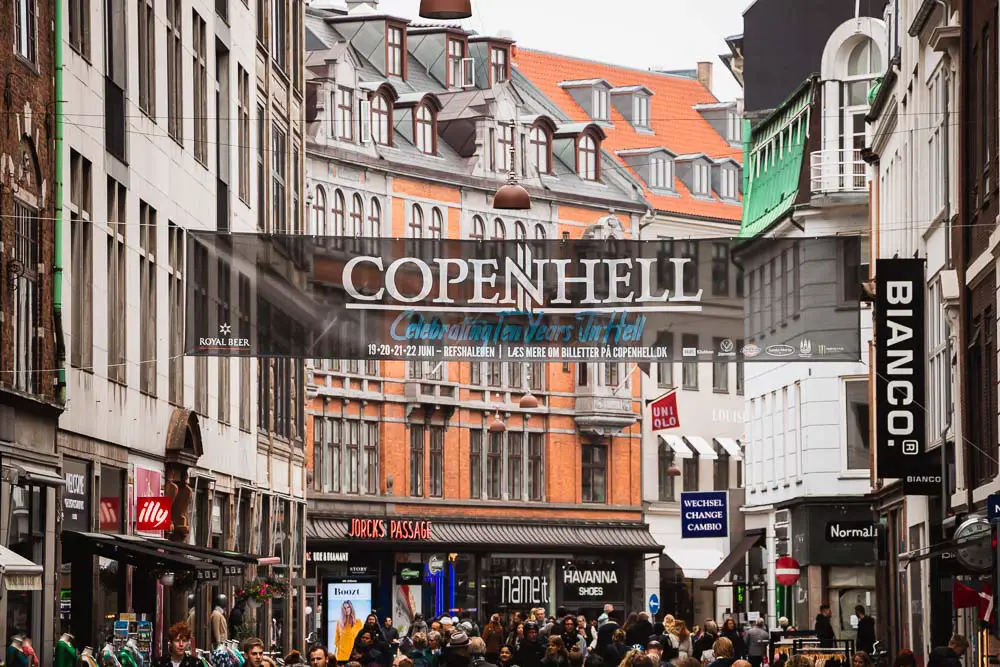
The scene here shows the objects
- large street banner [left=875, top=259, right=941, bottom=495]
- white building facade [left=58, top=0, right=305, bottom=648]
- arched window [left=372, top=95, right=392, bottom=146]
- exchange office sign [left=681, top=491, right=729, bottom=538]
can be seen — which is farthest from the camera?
arched window [left=372, top=95, right=392, bottom=146]

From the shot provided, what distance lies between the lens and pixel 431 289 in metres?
26.9

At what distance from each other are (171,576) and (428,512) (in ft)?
121

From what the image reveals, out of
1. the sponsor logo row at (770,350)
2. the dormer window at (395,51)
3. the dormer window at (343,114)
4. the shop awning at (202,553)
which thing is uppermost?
the dormer window at (395,51)

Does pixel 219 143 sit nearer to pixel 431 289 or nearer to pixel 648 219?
pixel 431 289

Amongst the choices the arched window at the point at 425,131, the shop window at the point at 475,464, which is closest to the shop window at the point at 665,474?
the shop window at the point at 475,464

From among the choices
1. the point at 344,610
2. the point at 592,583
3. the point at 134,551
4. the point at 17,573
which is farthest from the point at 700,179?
the point at 17,573

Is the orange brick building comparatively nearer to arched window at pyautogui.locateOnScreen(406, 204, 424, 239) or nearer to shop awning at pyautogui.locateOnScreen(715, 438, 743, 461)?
arched window at pyautogui.locateOnScreen(406, 204, 424, 239)

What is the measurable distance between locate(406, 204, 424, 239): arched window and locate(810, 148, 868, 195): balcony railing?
21.5 meters

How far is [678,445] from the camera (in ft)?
259

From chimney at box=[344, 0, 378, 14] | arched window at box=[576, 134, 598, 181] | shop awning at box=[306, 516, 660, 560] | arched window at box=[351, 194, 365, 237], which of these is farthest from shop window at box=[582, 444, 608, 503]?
chimney at box=[344, 0, 378, 14]

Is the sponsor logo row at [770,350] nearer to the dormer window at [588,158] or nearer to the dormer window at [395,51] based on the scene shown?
the dormer window at [395,51]

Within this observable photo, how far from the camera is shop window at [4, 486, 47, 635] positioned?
2558 cm

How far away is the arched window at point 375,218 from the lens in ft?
224

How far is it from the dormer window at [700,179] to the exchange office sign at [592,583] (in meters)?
14.9
